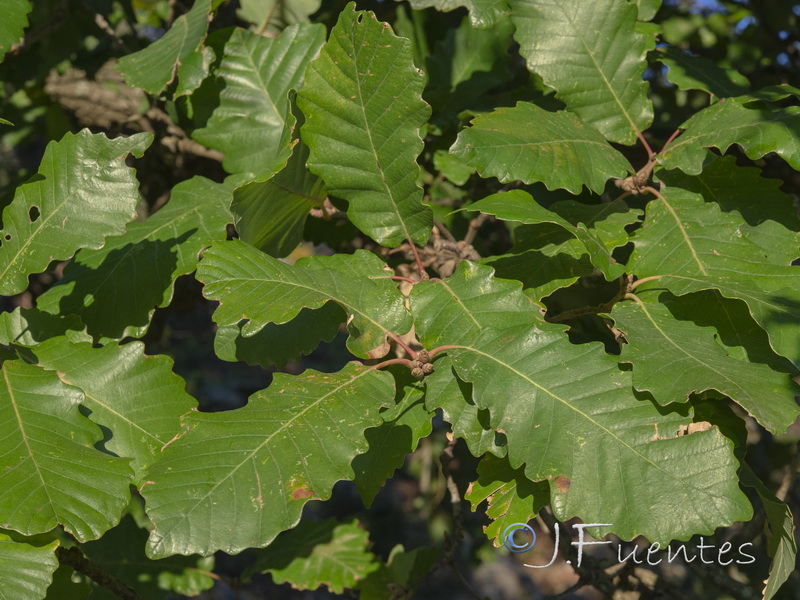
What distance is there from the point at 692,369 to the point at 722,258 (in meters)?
0.26

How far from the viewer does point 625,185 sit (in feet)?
4.84

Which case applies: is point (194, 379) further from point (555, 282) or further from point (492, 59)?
point (555, 282)

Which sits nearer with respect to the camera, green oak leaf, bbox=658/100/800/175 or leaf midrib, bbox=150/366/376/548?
leaf midrib, bbox=150/366/376/548

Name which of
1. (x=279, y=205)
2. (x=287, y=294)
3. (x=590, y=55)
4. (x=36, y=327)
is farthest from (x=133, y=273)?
(x=590, y=55)

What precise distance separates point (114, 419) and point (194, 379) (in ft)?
12.8

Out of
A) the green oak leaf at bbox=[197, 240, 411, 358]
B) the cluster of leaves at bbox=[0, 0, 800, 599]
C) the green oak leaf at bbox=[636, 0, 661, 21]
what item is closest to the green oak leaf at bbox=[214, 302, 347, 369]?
the cluster of leaves at bbox=[0, 0, 800, 599]

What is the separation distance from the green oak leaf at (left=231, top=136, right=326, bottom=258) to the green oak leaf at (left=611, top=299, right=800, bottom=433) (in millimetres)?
580

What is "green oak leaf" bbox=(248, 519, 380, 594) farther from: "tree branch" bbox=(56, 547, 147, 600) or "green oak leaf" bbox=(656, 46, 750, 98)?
"green oak leaf" bbox=(656, 46, 750, 98)

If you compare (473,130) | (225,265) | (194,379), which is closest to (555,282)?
(473,130)

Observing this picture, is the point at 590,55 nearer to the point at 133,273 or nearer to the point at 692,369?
the point at 692,369

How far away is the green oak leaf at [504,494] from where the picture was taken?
3.86 feet

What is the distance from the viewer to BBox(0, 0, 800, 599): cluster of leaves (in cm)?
104

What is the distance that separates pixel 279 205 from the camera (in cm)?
136

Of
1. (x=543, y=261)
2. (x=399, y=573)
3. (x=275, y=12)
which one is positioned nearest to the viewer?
(x=543, y=261)
